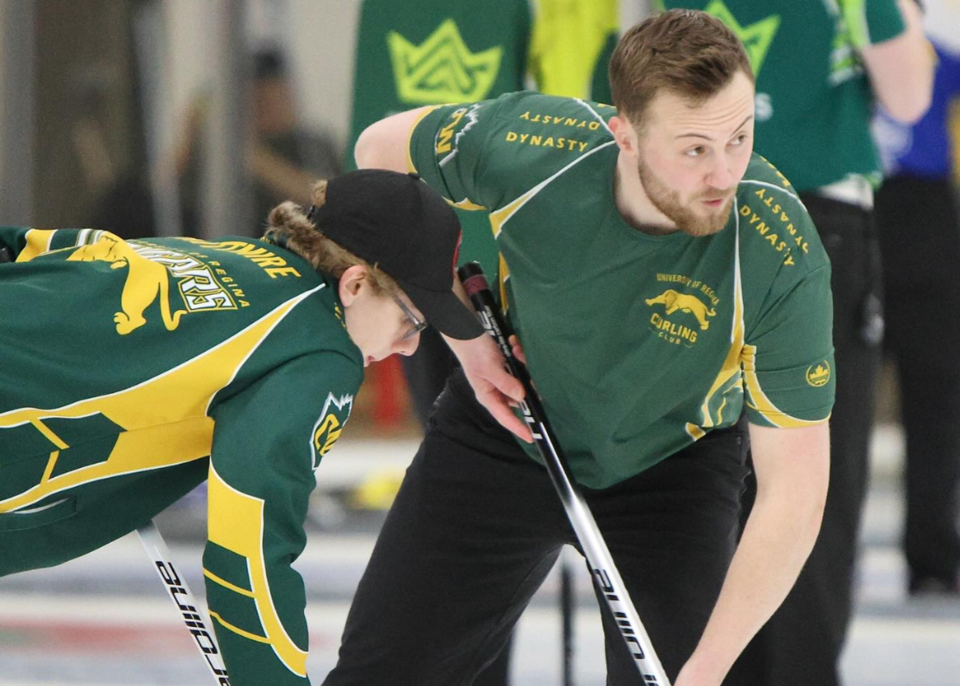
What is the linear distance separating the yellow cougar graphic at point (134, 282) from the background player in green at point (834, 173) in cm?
141

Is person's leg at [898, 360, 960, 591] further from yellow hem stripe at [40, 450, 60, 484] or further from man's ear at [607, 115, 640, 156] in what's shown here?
yellow hem stripe at [40, 450, 60, 484]

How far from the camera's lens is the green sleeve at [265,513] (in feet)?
6.15

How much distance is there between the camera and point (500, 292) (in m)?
2.73

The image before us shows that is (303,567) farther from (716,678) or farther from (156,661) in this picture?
(716,678)

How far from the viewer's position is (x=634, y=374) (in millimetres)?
2412

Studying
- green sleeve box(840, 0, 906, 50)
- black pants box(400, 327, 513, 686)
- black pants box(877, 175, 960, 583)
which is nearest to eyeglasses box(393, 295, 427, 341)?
black pants box(400, 327, 513, 686)

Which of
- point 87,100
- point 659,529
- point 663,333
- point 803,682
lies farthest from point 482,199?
point 87,100

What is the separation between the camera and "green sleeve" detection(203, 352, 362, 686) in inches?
73.8

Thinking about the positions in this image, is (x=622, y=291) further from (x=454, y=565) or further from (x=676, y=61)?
(x=454, y=565)

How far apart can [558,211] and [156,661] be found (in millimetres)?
2208

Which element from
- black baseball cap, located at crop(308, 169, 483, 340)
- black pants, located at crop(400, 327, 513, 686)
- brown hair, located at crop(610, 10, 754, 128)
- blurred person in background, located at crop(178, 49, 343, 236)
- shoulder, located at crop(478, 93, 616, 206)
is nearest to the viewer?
black baseball cap, located at crop(308, 169, 483, 340)

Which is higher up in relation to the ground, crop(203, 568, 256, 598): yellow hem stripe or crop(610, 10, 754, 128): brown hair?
crop(610, 10, 754, 128): brown hair

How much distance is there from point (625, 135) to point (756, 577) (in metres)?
0.69

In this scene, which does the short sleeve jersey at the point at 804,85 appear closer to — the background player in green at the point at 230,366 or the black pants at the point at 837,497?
the black pants at the point at 837,497
